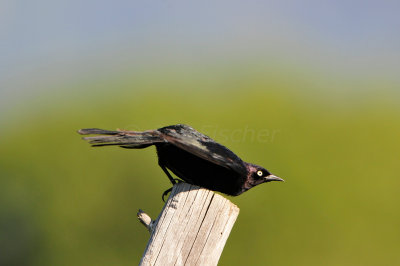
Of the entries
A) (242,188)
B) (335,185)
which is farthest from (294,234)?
(242,188)

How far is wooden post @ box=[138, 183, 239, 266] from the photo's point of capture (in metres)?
3.69

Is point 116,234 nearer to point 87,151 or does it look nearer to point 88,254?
point 88,254

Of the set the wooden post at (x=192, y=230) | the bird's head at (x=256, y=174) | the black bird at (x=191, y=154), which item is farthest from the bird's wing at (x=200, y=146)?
the wooden post at (x=192, y=230)

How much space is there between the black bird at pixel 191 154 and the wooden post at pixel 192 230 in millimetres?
686

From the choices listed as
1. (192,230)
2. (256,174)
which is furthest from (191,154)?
(192,230)

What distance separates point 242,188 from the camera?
5.16 m

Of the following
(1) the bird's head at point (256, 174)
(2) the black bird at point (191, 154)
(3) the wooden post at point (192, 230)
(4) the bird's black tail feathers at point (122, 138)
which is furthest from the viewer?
(1) the bird's head at point (256, 174)

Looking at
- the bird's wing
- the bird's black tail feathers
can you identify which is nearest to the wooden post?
the bird's wing

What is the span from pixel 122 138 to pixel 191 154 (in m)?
0.69

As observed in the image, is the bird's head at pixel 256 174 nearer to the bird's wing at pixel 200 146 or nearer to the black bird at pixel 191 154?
the black bird at pixel 191 154

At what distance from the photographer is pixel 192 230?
3715mm

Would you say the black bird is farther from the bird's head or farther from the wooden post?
the wooden post

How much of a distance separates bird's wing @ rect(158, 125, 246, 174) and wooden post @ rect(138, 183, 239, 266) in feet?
2.08

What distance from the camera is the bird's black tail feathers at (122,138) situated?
164 inches
